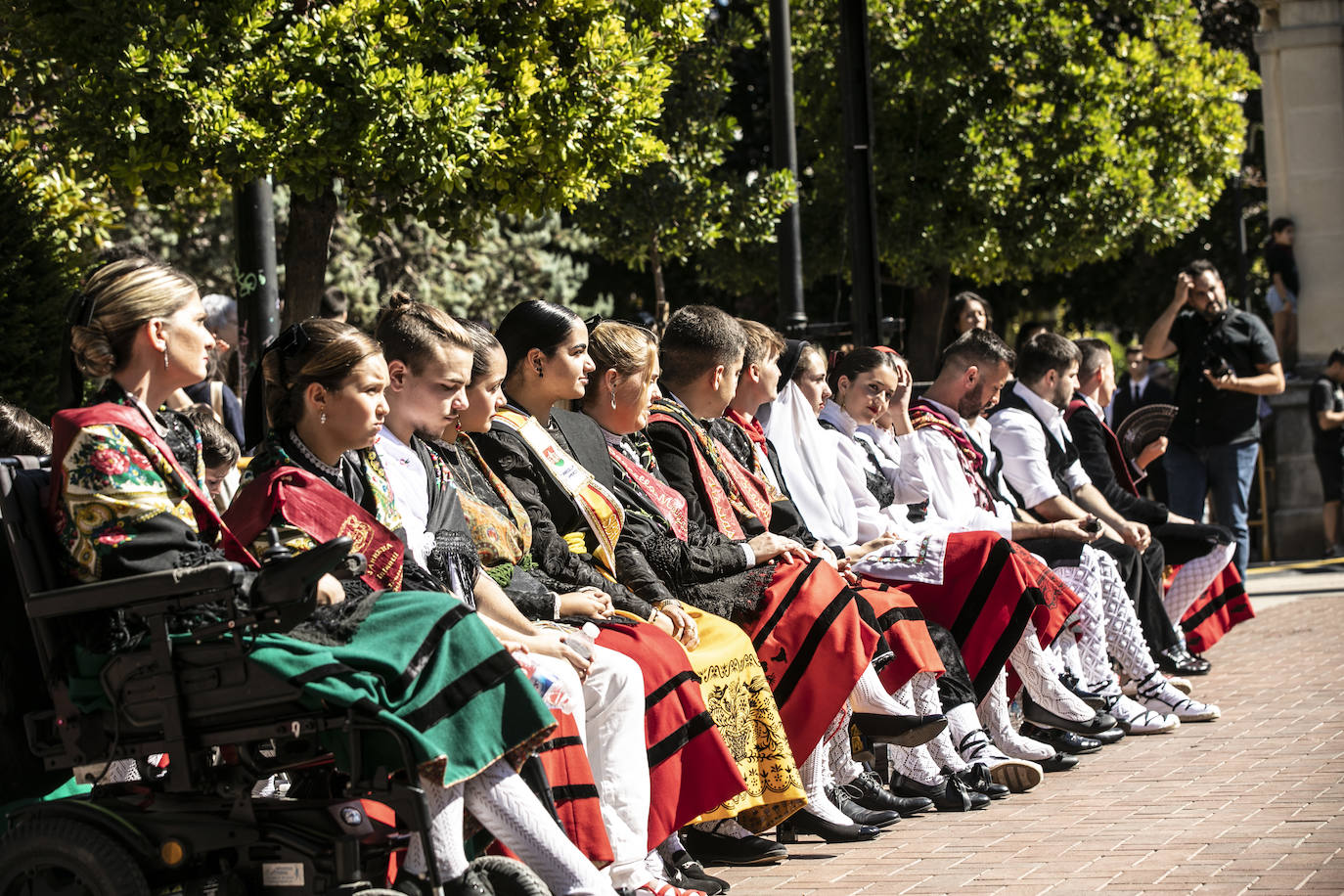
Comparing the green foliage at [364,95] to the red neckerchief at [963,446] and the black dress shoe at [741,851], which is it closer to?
the red neckerchief at [963,446]

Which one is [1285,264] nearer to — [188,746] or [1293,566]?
[1293,566]

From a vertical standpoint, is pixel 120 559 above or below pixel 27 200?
below

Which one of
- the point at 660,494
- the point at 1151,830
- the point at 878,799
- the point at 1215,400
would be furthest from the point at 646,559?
the point at 1215,400

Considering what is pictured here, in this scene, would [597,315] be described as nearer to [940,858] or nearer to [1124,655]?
[940,858]

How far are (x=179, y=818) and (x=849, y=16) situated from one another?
24.5ft

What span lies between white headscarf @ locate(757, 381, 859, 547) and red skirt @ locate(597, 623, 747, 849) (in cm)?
212

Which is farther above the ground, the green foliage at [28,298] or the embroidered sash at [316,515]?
the green foliage at [28,298]

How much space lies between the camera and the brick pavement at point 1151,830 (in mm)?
5223

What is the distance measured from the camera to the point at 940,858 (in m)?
5.68

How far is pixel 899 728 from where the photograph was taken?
21.1 ft

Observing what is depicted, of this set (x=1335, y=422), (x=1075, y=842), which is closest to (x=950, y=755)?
(x=1075, y=842)

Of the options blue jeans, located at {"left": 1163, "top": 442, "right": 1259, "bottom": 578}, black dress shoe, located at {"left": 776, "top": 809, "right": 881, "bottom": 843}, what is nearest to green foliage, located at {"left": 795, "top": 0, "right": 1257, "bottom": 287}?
blue jeans, located at {"left": 1163, "top": 442, "right": 1259, "bottom": 578}

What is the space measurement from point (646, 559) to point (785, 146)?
5.33m

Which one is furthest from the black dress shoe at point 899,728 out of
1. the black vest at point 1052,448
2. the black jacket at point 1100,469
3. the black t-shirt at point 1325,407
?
the black t-shirt at point 1325,407
